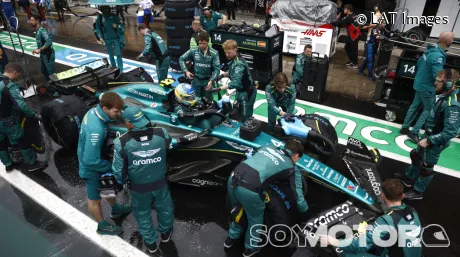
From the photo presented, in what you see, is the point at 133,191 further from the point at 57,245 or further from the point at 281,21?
the point at 281,21

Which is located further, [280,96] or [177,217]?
[280,96]

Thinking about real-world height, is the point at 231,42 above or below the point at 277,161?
above

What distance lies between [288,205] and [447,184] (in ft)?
10.6

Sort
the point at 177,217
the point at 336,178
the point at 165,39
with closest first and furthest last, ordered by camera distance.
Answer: the point at 336,178 < the point at 177,217 < the point at 165,39

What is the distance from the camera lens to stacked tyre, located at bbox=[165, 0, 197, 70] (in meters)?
9.42

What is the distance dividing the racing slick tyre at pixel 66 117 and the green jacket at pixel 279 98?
3307mm

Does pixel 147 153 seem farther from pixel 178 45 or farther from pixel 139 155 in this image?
pixel 178 45

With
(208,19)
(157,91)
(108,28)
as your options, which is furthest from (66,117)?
(208,19)

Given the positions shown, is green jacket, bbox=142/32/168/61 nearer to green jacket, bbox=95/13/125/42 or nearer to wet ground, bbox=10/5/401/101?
green jacket, bbox=95/13/125/42

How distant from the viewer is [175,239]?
442 centimetres

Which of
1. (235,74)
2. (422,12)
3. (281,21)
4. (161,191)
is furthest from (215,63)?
(422,12)

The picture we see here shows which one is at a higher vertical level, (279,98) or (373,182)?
(279,98)

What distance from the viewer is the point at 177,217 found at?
4824 millimetres

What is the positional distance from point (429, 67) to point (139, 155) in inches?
213
